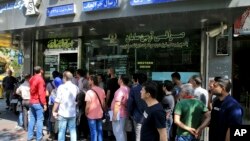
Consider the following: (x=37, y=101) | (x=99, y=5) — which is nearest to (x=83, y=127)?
(x=37, y=101)

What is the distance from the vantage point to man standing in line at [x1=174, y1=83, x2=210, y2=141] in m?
5.65

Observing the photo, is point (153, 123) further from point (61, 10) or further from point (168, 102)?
point (61, 10)

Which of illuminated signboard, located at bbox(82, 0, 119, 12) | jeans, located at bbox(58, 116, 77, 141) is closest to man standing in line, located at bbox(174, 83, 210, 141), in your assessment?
jeans, located at bbox(58, 116, 77, 141)

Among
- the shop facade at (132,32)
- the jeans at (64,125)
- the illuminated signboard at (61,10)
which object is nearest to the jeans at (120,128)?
the jeans at (64,125)

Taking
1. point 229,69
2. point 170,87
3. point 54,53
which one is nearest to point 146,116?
point 170,87

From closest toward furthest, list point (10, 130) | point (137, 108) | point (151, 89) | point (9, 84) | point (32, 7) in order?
point (151, 89) → point (137, 108) → point (10, 130) → point (32, 7) → point (9, 84)

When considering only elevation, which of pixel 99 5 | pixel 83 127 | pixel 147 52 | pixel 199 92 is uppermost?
pixel 99 5

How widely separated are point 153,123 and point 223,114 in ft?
3.00

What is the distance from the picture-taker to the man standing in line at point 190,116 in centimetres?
565

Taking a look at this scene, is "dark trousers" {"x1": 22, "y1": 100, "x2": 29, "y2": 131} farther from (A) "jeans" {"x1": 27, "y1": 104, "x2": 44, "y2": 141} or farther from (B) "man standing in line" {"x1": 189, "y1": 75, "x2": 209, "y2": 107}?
(B) "man standing in line" {"x1": 189, "y1": 75, "x2": 209, "y2": 107}

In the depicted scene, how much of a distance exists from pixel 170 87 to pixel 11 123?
715 centimetres

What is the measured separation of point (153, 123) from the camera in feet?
16.2

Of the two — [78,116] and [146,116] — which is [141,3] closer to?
[78,116]

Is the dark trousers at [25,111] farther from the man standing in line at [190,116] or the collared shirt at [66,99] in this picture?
the man standing in line at [190,116]
